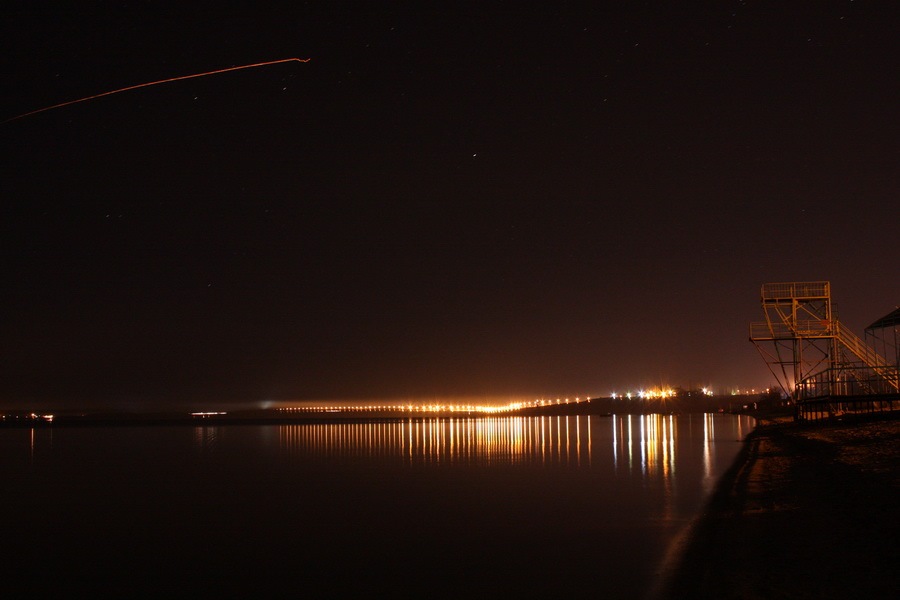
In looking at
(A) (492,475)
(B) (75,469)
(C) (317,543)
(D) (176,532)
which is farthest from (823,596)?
(B) (75,469)

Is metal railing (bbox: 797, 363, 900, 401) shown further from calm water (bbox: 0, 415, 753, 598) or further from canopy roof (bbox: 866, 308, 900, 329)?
calm water (bbox: 0, 415, 753, 598)

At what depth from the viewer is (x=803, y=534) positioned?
611 inches

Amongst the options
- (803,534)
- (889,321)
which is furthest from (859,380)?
(803,534)

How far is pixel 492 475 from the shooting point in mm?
34406

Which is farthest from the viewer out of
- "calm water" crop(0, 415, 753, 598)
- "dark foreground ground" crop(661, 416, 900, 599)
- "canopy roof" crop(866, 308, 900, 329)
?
"canopy roof" crop(866, 308, 900, 329)

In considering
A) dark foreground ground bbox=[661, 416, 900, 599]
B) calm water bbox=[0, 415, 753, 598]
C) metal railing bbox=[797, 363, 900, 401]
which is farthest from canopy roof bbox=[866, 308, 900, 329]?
dark foreground ground bbox=[661, 416, 900, 599]

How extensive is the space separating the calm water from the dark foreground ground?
100cm

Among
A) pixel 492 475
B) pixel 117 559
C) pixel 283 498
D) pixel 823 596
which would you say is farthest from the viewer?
pixel 492 475

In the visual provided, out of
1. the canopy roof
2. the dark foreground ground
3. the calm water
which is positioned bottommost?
the calm water

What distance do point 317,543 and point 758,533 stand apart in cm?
1004

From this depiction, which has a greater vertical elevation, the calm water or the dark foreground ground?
the dark foreground ground

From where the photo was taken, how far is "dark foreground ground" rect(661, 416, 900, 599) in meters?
12.0

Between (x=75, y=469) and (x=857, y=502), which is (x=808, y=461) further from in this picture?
(x=75, y=469)

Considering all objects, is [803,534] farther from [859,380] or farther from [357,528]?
[859,380]
